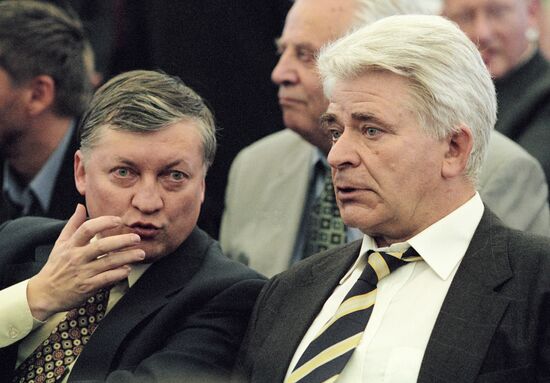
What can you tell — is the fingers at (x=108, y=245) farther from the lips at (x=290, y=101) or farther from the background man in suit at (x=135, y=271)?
the lips at (x=290, y=101)

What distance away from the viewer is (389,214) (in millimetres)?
3391

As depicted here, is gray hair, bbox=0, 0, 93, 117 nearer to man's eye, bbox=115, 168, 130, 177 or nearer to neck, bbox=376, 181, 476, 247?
man's eye, bbox=115, 168, 130, 177

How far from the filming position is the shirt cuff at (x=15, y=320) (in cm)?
364

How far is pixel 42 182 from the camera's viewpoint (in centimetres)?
544

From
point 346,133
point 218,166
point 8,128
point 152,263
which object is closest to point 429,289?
point 346,133

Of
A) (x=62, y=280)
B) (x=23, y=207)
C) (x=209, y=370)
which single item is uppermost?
(x=62, y=280)

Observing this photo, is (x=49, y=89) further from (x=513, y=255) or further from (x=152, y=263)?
(x=513, y=255)

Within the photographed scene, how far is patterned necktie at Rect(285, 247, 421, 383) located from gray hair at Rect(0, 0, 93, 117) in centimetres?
252

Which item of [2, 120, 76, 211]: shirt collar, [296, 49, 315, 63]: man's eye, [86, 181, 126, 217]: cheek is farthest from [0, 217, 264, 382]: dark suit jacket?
[2, 120, 76, 211]: shirt collar

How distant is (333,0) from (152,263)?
166cm

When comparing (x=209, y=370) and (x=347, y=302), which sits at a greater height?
(x=347, y=302)

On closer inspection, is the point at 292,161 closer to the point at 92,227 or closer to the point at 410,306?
the point at 92,227

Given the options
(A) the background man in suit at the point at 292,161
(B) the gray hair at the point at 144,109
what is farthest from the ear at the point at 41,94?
(B) the gray hair at the point at 144,109

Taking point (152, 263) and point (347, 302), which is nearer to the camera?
point (347, 302)
